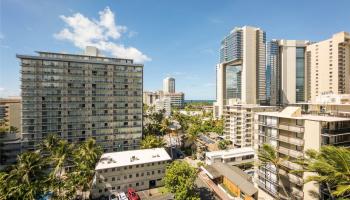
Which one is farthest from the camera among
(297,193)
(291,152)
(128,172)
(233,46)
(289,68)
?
(289,68)

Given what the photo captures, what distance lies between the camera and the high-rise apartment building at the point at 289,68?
149m

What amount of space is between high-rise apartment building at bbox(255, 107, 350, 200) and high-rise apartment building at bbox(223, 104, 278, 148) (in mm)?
38454

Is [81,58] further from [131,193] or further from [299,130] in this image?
[299,130]

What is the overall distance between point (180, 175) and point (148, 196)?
1498 cm

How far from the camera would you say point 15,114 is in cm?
10269

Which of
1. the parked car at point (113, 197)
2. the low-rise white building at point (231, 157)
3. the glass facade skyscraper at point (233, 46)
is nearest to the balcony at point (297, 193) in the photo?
the low-rise white building at point (231, 157)

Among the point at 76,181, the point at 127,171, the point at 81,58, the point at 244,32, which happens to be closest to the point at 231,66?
the point at 244,32

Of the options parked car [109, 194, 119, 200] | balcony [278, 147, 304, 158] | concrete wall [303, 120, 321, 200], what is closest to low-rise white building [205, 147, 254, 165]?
balcony [278, 147, 304, 158]

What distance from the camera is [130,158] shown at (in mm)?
51562

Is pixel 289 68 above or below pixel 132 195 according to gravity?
above

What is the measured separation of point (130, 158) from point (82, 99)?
106 feet

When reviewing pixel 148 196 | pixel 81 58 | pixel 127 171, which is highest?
pixel 81 58

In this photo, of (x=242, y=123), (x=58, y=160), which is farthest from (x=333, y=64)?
(x=58, y=160)

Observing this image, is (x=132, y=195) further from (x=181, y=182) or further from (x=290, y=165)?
(x=290, y=165)
